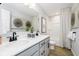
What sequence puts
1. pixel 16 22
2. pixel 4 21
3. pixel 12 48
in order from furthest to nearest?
pixel 16 22 < pixel 4 21 < pixel 12 48

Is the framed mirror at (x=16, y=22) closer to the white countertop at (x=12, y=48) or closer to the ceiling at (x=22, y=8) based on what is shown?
the ceiling at (x=22, y=8)

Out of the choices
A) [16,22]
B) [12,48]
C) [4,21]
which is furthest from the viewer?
[16,22]

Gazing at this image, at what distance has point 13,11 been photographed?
5.11ft

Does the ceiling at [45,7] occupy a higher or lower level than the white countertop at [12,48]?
higher

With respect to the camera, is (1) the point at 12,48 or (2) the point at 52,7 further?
Result: (2) the point at 52,7

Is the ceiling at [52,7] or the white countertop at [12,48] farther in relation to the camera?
the ceiling at [52,7]

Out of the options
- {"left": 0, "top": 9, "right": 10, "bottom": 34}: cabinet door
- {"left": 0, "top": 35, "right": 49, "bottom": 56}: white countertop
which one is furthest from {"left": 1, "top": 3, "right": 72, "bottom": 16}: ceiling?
{"left": 0, "top": 35, "right": 49, "bottom": 56}: white countertop

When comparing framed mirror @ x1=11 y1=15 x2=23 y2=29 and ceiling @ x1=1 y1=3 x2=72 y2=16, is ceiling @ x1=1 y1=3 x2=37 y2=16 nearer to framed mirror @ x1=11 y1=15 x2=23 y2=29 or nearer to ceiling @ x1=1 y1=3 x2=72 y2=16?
ceiling @ x1=1 y1=3 x2=72 y2=16

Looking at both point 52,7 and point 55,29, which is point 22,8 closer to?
point 52,7

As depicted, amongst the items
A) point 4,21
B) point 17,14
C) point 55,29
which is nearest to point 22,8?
point 17,14

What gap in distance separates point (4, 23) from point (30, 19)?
490 mm

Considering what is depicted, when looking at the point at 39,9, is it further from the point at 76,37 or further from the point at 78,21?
the point at 76,37

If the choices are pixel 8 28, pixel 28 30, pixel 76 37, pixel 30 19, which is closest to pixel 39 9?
pixel 30 19

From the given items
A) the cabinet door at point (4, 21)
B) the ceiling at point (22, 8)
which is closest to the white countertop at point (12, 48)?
the cabinet door at point (4, 21)
